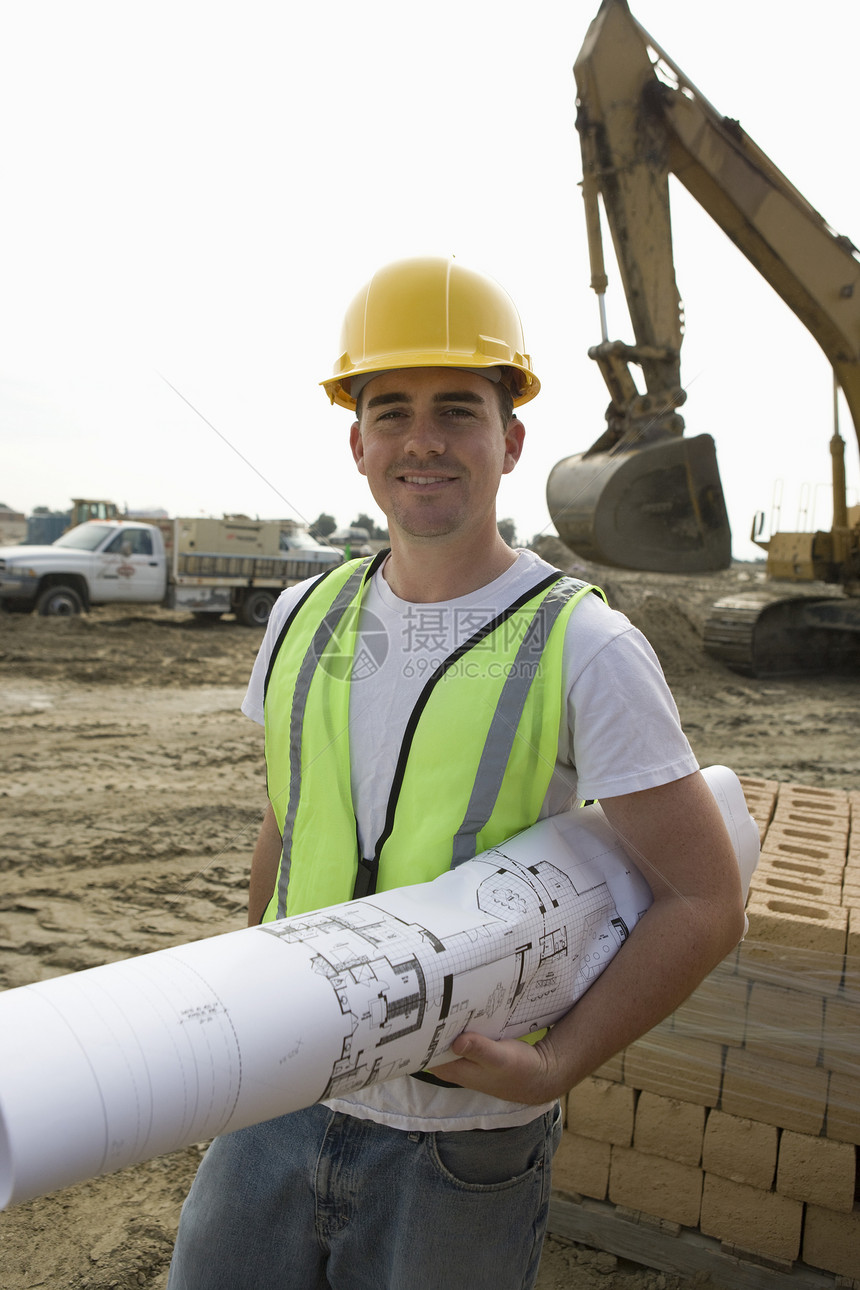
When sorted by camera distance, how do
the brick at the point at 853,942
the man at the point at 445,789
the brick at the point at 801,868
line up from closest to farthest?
the man at the point at 445,789, the brick at the point at 853,942, the brick at the point at 801,868

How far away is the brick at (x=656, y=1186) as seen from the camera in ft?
9.11

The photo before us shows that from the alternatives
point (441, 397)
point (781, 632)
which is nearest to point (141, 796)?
point (441, 397)

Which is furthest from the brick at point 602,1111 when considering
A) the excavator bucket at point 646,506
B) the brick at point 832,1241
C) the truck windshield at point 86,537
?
the truck windshield at point 86,537

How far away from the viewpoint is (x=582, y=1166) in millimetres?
2893

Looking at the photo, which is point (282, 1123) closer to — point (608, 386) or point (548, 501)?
point (548, 501)

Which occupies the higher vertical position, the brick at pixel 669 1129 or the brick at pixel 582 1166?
the brick at pixel 669 1129

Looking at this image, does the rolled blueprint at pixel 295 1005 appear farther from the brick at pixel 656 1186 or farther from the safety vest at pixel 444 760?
the brick at pixel 656 1186

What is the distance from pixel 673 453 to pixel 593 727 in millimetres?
7512

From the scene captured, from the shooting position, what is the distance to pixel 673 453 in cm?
838

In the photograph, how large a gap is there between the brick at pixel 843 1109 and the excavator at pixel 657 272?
5889mm

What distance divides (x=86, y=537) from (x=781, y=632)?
1236 cm

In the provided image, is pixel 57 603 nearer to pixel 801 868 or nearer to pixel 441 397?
pixel 801 868

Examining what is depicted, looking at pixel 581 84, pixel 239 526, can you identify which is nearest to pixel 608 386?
pixel 581 84

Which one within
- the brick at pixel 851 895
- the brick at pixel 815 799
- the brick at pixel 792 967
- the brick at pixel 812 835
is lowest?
the brick at pixel 792 967
